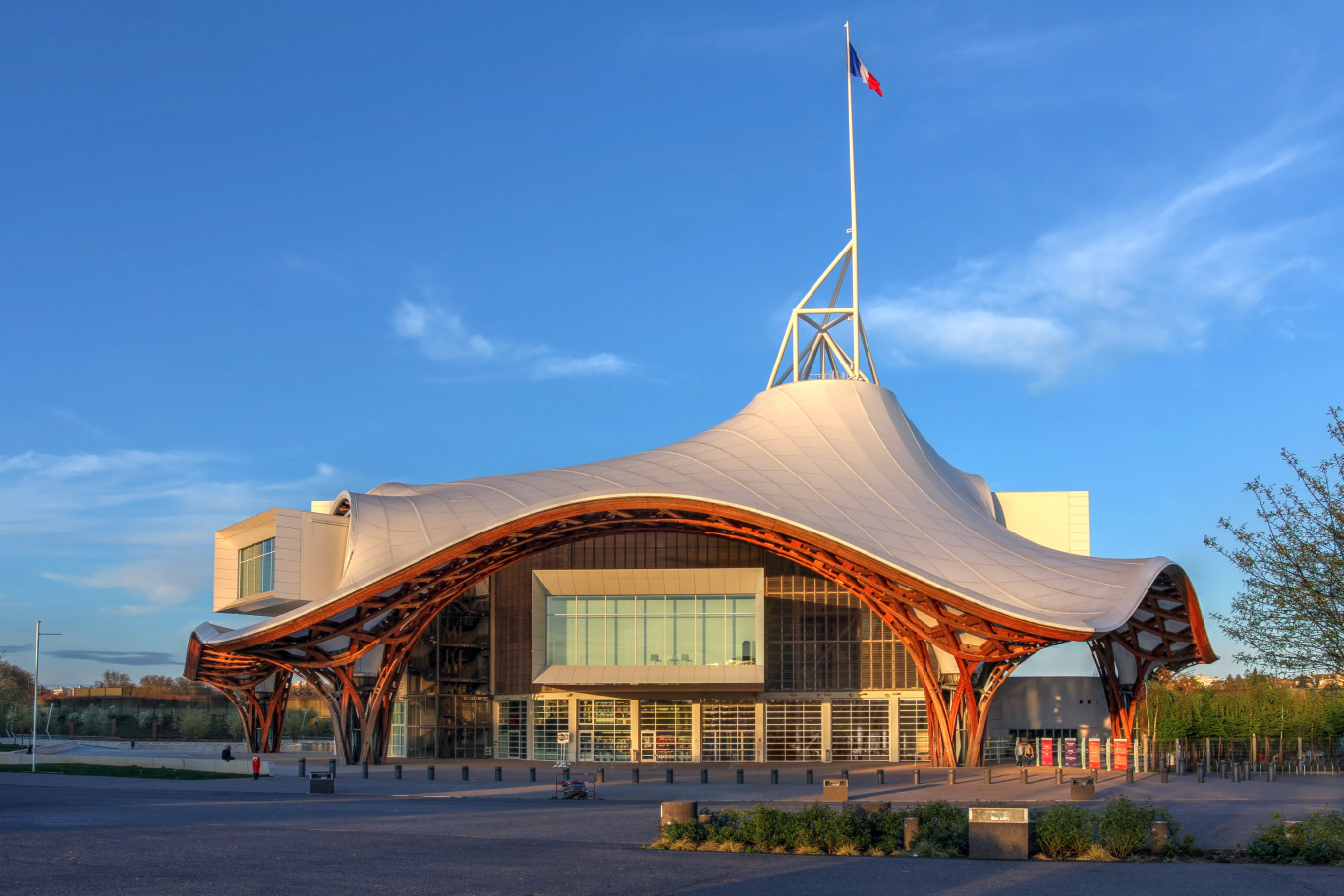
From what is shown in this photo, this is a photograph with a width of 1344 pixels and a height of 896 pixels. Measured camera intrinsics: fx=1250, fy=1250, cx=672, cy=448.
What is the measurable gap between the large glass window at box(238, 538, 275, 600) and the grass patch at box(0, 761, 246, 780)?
824 cm

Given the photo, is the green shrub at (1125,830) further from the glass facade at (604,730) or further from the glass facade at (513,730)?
the glass facade at (513,730)

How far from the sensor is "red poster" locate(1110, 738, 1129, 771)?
146 feet

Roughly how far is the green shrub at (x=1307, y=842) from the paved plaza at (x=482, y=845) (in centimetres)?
98

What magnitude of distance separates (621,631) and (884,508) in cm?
1636

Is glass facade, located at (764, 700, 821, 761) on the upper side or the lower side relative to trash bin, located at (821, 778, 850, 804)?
lower

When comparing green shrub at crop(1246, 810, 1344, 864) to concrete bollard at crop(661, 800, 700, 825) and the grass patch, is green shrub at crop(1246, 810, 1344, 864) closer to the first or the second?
concrete bollard at crop(661, 800, 700, 825)

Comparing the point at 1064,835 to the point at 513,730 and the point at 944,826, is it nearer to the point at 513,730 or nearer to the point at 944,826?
the point at 944,826

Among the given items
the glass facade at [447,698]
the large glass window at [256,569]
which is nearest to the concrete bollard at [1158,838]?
the large glass window at [256,569]

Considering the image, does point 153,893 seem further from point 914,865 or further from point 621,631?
point 621,631

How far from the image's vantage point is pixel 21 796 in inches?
1206

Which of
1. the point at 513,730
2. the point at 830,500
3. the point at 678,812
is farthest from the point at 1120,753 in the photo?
Result: the point at 678,812

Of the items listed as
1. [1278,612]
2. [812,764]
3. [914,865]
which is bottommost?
[812,764]

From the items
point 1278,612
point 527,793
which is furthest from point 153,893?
point 527,793

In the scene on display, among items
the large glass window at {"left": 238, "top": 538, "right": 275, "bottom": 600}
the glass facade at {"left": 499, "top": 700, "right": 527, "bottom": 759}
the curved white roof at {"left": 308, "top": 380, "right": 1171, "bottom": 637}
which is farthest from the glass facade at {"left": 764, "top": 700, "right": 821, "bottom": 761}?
the large glass window at {"left": 238, "top": 538, "right": 275, "bottom": 600}
